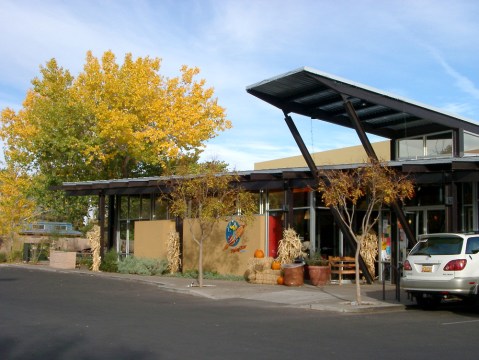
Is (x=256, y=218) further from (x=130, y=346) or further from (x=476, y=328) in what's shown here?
(x=130, y=346)

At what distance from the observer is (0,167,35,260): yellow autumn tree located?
37.2 metres

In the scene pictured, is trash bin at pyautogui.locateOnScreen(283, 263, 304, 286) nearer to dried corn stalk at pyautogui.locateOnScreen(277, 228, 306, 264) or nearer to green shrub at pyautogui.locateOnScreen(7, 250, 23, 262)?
dried corn stalk at pyautogui.locateOnScreen(277, 228, 306, 264)

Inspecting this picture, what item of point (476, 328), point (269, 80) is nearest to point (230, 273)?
point (269, 80)

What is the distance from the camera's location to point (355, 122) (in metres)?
19.3

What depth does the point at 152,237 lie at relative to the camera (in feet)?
91.1

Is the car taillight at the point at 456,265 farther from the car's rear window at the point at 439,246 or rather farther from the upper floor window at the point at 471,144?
the upper floor window at the point at 471,144

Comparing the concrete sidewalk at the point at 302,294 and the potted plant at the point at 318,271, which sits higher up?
the potted plant at the point at 318,271

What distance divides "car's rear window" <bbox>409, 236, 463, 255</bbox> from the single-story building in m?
3.95

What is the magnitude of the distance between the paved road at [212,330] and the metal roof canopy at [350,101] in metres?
7.12

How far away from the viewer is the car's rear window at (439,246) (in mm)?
14047

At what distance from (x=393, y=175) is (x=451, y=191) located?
2.26 meters

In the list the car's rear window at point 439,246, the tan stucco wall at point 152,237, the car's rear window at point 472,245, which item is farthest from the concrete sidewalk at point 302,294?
the tan stucco wall at point 152,237

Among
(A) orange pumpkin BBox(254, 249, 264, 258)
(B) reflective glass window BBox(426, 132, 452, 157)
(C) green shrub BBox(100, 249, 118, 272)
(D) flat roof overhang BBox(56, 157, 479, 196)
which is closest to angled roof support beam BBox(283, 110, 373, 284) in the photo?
(D) flat roof overhang BBox(56, 157, 479, 196)

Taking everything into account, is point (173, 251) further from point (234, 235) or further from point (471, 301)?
point (471, 301)
